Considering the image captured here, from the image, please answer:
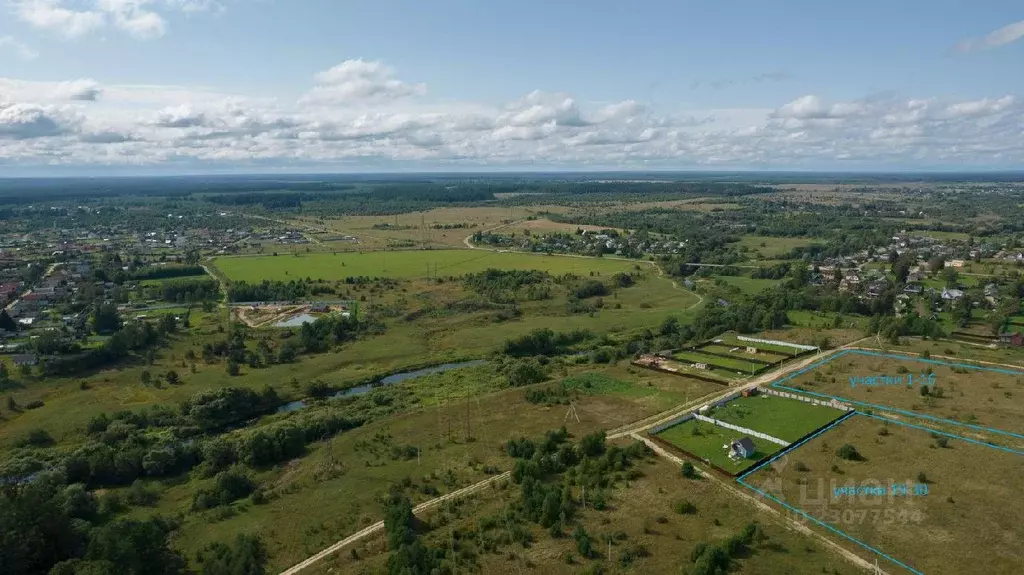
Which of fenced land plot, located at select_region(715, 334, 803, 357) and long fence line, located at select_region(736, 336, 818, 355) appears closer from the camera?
fenced land plot, located at select_region(715, 334, 803, 357)

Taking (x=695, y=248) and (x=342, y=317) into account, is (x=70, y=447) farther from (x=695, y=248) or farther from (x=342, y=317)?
(x=695, y=248)

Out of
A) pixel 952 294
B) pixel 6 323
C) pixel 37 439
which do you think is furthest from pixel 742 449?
pixel 6 323

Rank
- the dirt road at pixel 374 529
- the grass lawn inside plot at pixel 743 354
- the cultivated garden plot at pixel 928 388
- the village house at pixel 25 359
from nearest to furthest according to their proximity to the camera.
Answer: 1. the dirt road at pixel 374 529
2. the cultivated garden plot at pixel 928 388
3. the grass lawn inside plot at pixel 743 354
4. the village house at pixel 25 359

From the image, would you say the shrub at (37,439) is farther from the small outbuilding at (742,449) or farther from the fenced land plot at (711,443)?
the small outbuilding at (742,449)

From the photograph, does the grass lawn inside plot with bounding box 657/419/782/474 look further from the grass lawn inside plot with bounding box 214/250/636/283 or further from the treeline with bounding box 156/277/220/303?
the treeline with bounding box 156/277/220/303

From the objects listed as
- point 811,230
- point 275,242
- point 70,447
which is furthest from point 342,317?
point 811,230

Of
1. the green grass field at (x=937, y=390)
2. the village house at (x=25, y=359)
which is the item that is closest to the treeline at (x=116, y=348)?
the village house at (x=25, y=359)

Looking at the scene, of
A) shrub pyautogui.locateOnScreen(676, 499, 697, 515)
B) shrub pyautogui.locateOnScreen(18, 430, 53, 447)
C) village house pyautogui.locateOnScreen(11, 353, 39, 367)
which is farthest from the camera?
village house pyautogui.locateOnScreen(11, 353, 39, 367)

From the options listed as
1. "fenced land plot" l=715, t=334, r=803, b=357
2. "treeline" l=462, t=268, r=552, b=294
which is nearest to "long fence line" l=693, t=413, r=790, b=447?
"fenced land plot" l=715, t=334, r=803, b=357
